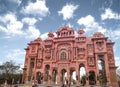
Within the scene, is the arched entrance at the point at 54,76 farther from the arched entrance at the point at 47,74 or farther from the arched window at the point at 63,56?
the arched window at the point at 63,56

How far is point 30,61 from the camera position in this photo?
129ft

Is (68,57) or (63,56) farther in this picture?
(63,56)

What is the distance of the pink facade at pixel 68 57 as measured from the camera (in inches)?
1329

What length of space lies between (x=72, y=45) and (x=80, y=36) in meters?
3.35

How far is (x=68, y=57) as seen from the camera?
120 ft

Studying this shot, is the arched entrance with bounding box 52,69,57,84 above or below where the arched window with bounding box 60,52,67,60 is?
below

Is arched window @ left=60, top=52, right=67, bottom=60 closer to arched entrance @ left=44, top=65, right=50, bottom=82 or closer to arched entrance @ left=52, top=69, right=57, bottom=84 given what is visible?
arched entrance @ left=52, top=69, right=57, bottom=84

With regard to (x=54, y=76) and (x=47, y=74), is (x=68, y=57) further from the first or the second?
(x=47, y=74)

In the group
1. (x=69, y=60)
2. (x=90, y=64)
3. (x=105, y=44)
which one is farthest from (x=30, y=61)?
(x=105, y=44)

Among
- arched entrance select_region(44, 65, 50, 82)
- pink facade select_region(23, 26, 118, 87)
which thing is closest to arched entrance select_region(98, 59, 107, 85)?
pink facade select_region(23, 26, 118, 87)

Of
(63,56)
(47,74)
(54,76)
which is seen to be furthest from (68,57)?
(47,74)

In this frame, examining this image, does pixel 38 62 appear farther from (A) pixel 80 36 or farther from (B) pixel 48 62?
(A) pixel 80 36

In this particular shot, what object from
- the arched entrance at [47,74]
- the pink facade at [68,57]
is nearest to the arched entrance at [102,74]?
the pink facade at [68,57]

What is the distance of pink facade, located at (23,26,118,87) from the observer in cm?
3375
